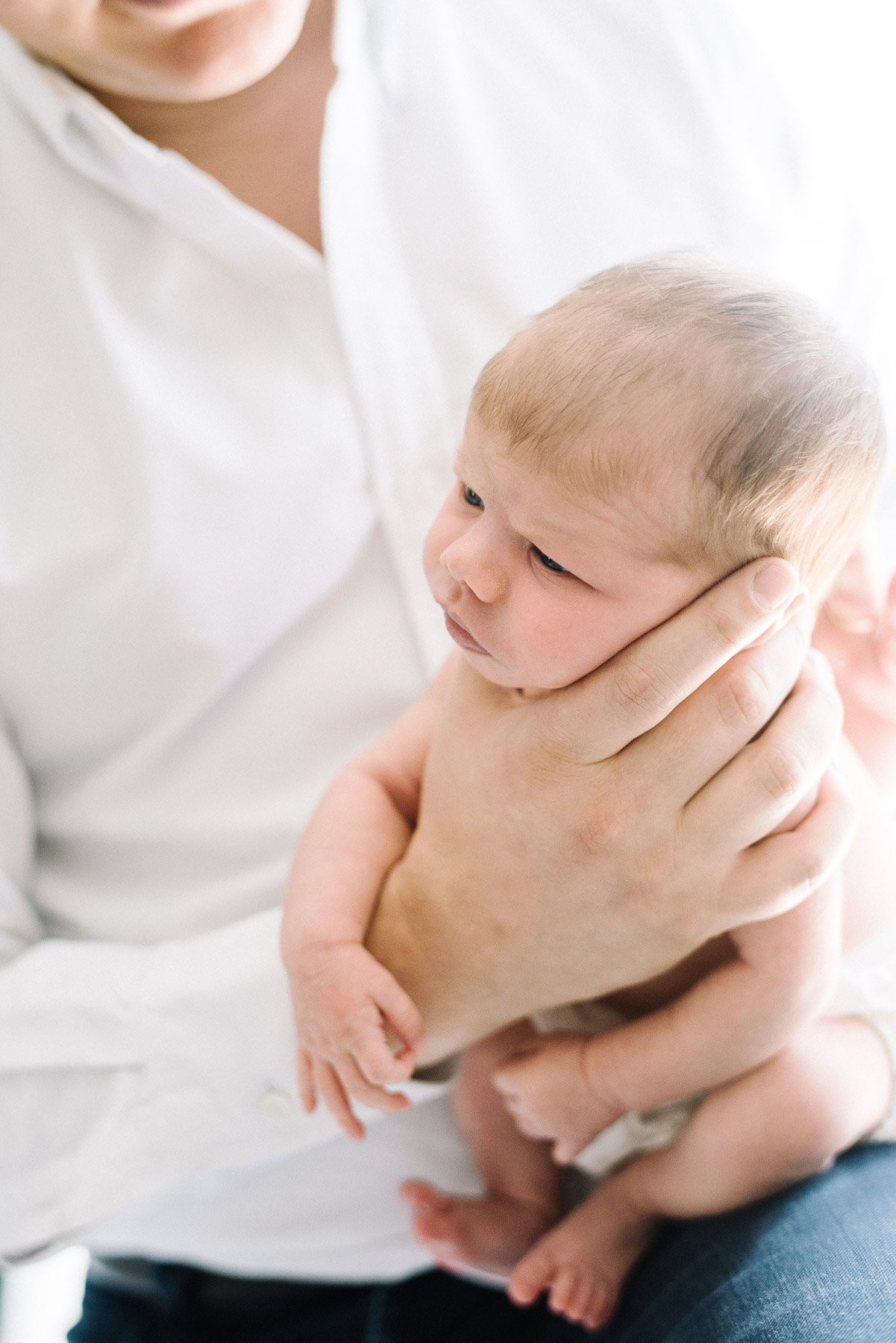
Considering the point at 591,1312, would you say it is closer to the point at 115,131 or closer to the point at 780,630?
the point at 780,630

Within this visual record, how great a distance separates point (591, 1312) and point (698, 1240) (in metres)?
0.11

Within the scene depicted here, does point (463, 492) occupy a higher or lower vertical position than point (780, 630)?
higher

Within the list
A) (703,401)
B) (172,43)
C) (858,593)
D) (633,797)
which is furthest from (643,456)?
(172,43)

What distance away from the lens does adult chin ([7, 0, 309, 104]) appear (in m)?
0.91

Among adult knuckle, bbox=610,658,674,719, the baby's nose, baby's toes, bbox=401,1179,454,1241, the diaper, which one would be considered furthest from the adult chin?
baby's toes, bbox=401,1179,454,1241

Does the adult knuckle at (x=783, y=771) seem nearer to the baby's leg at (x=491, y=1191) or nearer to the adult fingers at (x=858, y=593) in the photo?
the adult fingers at (x=858, y=593)

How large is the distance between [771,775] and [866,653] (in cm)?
30

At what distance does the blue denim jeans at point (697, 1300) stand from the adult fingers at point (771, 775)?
13.8 inches

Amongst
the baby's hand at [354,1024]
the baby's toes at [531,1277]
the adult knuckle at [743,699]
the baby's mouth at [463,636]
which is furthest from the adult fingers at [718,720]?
the baby's toes at [531,1277]

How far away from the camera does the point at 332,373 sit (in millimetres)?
1069

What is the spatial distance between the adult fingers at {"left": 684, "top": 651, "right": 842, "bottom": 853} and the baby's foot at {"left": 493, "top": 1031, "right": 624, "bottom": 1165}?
10.1 inches

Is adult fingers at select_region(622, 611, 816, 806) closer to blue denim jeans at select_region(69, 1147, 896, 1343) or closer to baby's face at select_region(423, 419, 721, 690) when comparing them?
baby's face at select_region(423, 419, 721, 690)

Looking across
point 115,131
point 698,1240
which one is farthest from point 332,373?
point 698,1240

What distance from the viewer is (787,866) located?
2.52 feet
